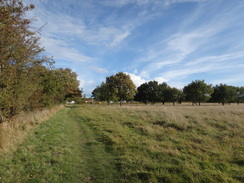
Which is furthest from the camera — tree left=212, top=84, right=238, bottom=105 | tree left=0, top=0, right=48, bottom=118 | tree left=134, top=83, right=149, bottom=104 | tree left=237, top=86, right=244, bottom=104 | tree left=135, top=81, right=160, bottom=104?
tree left=237, top=86, right=244, bottom=104

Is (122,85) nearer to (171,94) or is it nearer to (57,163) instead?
(171,94)

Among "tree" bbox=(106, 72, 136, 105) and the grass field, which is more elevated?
"tree" bbox=(106, 72, 136, 105)

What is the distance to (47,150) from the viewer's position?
237 inches

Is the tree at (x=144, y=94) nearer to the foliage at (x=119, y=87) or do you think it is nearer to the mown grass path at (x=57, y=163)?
the foliage at (x=119, y=87)

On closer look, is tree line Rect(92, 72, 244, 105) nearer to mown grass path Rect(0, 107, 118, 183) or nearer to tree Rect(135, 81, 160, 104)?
tree Rect(135, 81, 160, 104)

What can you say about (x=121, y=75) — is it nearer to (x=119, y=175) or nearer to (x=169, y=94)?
(x=169, y=94)

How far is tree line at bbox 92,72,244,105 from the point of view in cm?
4069

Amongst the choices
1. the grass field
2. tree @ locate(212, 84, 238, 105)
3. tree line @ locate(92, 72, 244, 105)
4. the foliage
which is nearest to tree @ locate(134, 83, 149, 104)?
tree line @ locate(92, 72, 244, 105)

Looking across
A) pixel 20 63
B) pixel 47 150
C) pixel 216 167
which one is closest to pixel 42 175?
pixel 47 150

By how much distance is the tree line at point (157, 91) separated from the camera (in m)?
40.7

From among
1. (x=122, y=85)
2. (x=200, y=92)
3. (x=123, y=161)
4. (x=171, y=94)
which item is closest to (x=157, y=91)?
(x=171, y=94)

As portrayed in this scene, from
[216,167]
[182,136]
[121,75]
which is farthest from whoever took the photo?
[121,75]

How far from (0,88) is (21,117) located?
3.94m

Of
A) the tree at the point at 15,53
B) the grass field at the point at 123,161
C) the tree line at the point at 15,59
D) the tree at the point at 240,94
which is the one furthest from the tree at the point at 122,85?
the tree at the point at 240,94
